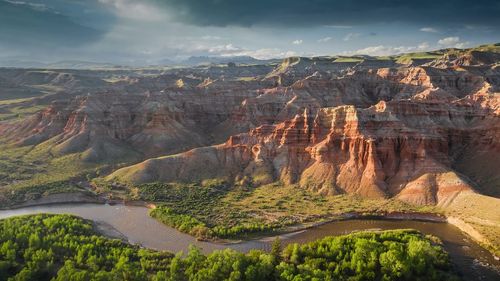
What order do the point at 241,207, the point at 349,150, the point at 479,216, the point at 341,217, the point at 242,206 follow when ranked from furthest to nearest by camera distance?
the point at 349,150, the point at 242,206, the point at 241,207, the point at 341,217, the point at 479,216

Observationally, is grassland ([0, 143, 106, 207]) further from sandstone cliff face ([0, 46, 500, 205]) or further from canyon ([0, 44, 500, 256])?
sandstone cliff face ([0, 46, 500, 205])

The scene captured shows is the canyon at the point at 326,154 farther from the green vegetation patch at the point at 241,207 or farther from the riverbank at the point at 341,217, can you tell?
the green vegetation patch at the point at 241,207

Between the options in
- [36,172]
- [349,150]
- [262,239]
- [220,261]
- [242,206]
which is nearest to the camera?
[220,261]

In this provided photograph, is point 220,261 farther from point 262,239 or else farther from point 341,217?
point 341,217

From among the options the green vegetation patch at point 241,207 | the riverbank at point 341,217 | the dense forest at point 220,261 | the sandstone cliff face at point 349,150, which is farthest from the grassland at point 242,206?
the dense forest at point 220,261

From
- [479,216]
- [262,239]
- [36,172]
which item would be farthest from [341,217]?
[36,172]

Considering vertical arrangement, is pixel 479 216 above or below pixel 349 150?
below
